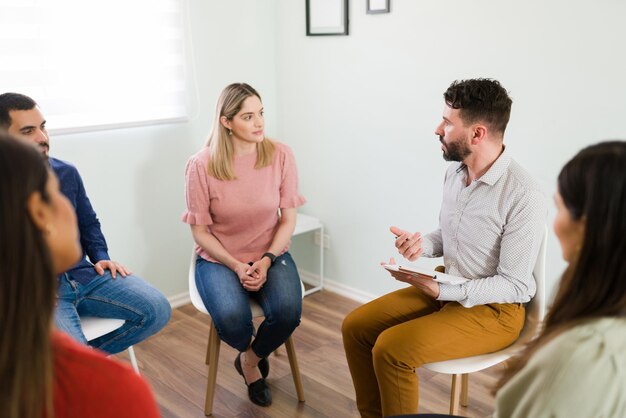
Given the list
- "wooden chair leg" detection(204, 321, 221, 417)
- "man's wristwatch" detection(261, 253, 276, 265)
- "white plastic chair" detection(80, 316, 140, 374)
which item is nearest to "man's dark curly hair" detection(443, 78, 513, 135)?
"man's wristwatch" detection(261, 253, 276, 265)

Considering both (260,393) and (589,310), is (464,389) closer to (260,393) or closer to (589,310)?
(260,393)

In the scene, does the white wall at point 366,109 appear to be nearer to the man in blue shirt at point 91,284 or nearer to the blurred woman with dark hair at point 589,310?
the man in blue shirt at point 91,284

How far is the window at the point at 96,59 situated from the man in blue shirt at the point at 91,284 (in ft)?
1.86

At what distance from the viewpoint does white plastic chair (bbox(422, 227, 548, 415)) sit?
5.69ft

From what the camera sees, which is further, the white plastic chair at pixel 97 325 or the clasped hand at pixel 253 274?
the clasped hand at pixel 253 274

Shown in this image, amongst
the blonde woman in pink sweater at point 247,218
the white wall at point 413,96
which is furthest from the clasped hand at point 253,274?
the white wall at point 413,96

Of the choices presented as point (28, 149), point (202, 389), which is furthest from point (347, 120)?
point (28, 149)

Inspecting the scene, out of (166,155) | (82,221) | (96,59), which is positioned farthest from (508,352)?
(96,59)

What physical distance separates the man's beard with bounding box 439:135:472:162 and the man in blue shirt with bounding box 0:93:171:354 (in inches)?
43.5

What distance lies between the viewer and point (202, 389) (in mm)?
2418

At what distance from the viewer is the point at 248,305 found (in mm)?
2150

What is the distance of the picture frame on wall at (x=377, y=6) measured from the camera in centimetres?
275

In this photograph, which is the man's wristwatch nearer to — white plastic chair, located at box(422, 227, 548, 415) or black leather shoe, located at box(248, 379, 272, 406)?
black leather shoe, located at box(248, 379, 272, 406)

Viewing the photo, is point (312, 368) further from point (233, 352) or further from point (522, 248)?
point (522, 248)
